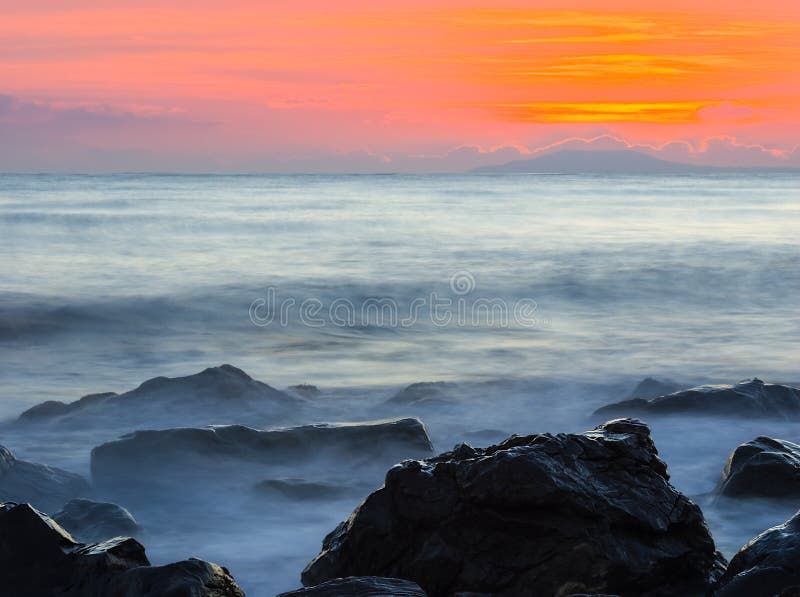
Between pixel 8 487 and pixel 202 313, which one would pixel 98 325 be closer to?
pixel 202 313

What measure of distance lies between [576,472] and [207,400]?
6230mm

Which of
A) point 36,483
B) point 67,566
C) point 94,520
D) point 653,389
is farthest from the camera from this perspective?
point 653,389

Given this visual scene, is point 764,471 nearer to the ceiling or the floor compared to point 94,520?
nearer to the ceiling

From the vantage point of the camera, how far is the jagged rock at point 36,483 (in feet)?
23.8

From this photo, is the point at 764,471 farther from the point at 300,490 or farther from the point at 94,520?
the point at 94,520

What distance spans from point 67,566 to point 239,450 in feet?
13.5

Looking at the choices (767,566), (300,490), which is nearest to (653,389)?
(300,490)

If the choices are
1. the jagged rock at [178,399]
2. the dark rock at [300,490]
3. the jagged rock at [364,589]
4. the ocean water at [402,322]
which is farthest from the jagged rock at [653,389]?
the jagged rock at [364,589]

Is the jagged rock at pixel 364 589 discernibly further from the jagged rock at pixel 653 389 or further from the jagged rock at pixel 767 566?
the jagged rock at pixel 653 389

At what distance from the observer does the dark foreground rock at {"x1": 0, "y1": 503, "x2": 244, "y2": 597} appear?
3998 mm

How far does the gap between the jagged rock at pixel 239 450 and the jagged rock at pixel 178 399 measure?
1631 millimetres

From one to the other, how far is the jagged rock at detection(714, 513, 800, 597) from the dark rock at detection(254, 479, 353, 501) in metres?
3.98

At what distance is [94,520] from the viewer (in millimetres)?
6555

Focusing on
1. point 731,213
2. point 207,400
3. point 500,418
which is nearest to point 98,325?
point 207,400
